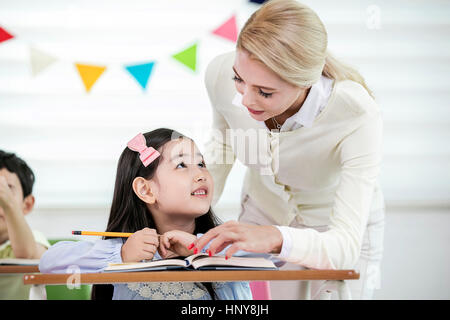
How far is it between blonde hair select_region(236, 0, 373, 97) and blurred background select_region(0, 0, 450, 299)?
0.41 meters

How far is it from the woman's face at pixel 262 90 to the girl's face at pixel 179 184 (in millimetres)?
183

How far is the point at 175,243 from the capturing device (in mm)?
1101

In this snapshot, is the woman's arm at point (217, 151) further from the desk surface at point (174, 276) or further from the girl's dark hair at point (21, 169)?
the girl's dark hair at point (21, 169)

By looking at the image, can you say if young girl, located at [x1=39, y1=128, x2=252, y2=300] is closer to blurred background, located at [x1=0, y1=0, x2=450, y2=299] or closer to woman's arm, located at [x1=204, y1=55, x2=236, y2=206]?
woman's arm, located at [x1=204, y1=55, x2=236, y2=206]

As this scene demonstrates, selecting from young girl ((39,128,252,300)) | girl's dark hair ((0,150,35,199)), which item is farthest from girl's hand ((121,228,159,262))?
girl's dark hair ((0,150,35,199))

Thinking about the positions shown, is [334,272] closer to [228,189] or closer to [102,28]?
[228,189]

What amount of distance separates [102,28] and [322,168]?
0.78 meters

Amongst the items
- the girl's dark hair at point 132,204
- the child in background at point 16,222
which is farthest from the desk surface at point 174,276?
the child in background at point 16,222

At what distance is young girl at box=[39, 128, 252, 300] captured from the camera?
1065mm

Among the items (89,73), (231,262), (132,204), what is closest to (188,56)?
(89,73)

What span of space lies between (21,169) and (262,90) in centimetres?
79

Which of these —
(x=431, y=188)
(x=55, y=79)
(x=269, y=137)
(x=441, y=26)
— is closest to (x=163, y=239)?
(x=269, y=137)

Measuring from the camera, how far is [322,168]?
1.22 metres

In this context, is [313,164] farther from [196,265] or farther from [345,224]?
[196,265]
